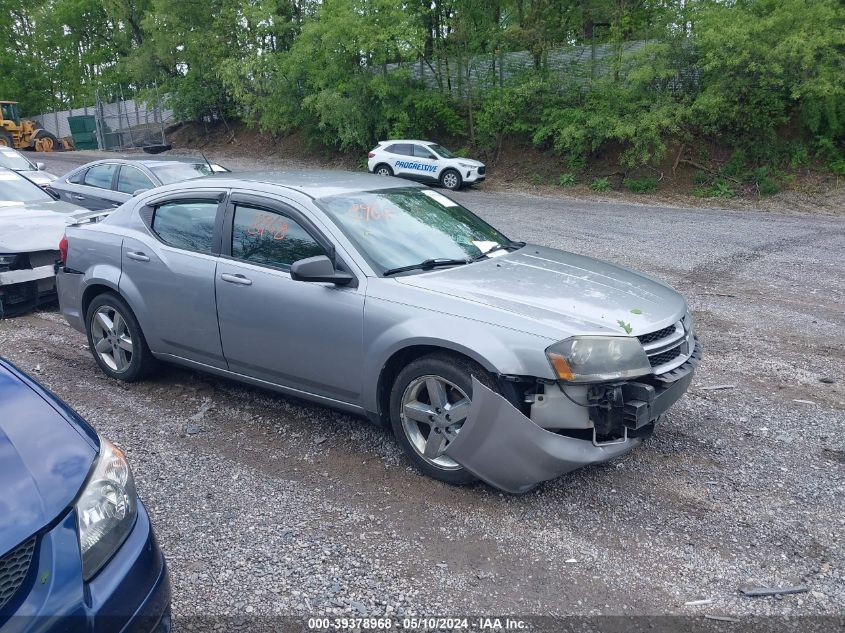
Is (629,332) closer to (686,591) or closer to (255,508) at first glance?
(686,591)

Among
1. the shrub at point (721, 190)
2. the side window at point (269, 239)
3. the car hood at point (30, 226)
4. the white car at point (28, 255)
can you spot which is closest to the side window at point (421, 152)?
the shrub at point (721, 190)

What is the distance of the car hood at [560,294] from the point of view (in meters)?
3.72

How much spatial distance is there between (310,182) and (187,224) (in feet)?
3.15

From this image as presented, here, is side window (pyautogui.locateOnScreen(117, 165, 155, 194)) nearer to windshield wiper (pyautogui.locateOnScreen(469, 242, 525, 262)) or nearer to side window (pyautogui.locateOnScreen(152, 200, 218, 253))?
side window (pyautogui.locateOnScreen(152, 200, 218, 253))

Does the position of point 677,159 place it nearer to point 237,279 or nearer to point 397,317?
point 237,279

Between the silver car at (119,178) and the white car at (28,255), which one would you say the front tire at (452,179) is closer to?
the silver car at (119,178)

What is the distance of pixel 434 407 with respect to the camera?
12.8 ft

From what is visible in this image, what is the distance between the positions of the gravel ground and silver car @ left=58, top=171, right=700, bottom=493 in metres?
0.31

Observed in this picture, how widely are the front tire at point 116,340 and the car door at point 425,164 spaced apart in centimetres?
1736

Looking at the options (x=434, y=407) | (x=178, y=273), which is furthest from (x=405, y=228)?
(x=178, y=273)

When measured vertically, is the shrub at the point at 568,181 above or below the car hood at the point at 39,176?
below

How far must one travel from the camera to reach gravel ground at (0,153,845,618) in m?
A: 3.10

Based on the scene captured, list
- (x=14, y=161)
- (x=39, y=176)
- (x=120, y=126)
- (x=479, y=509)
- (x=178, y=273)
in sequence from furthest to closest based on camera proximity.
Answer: (x=120, y=126) < (x=14, y=161) < (x=39, y=176) < (x=178, y=273) < (x=479, y=509)

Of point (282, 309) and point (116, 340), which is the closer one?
point (282, 309)
